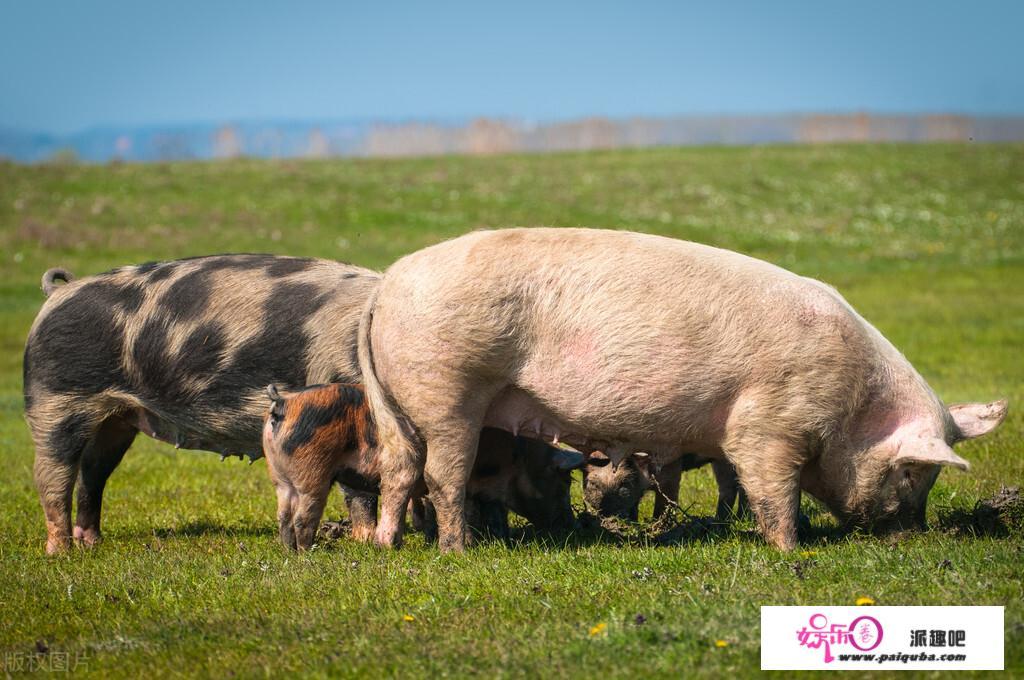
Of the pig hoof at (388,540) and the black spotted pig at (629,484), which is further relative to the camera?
the black spotted pig at (629,484)

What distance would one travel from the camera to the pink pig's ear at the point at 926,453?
6.57 metres

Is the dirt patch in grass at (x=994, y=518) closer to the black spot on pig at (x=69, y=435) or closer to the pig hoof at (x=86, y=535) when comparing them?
the black spot on pig at (x=69, y=435)

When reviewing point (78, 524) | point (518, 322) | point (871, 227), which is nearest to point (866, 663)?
point (518, 322)

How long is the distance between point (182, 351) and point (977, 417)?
16.5 ft

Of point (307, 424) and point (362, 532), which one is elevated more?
point (307, 424)

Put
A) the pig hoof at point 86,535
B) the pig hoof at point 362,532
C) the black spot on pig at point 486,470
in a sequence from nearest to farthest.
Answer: the black spot on pig at point 486,470
the pig hoof at point 362,532
the pig hoof at point 86,535

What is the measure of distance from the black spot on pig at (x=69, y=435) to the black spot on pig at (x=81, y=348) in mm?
209

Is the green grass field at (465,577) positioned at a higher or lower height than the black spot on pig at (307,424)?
lower

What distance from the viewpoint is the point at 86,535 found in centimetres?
851

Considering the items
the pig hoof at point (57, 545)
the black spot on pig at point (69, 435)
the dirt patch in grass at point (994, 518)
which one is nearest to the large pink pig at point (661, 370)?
the dirt patch in grass at point (994, 518)

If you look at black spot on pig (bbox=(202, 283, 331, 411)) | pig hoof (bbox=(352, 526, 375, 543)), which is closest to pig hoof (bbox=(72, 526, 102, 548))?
black spot on pig (bbox=(202, 283, 331, 411))

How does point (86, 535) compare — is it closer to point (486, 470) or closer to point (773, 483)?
point (486, 470)

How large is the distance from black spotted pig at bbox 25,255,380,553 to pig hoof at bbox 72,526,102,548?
0.13ft

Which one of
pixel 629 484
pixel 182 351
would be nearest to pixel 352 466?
pixel 182 351
